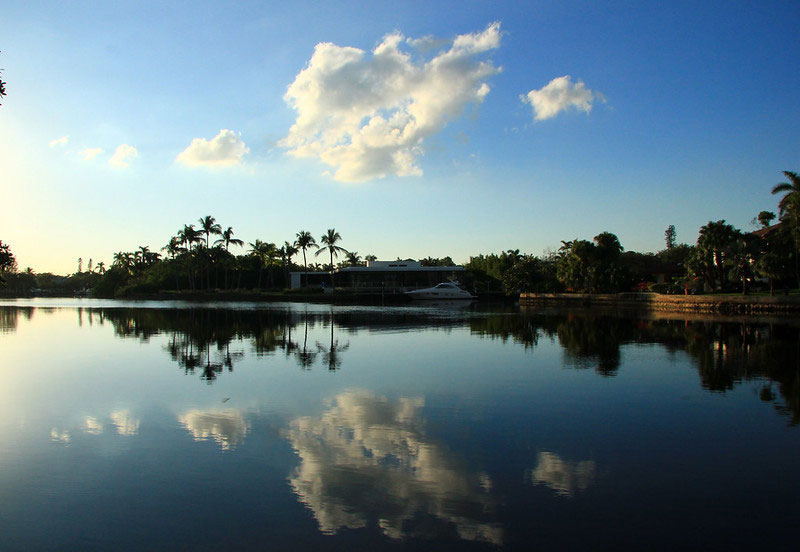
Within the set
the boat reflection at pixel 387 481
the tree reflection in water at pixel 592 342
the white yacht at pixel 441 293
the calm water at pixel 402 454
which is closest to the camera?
the calm water at pixel 402 454

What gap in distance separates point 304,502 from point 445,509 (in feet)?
5.32

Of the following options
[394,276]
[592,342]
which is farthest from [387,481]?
[394,276]

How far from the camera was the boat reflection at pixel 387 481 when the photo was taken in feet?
19.6

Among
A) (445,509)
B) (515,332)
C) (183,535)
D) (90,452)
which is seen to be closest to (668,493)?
(445,509)

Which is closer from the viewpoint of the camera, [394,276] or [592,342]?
[592,342]

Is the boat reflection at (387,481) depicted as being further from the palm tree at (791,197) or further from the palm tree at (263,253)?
the palm tree at (263,253)

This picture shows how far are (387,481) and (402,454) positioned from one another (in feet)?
3.58

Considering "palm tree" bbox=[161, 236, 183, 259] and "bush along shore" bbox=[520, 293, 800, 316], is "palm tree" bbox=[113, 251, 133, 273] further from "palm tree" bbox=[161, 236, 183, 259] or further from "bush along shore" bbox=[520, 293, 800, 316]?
"bush along shore" bbox=[520, 293, 800, 316]

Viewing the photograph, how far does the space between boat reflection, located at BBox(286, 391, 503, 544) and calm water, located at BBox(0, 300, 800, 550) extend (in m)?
0.03

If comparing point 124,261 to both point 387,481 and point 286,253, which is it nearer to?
point 286,253

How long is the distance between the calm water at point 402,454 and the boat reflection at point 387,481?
0.11ft

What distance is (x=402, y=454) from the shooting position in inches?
323

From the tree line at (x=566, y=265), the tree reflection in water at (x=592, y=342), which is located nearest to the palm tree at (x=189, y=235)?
the tree line at (x=566, y=265)

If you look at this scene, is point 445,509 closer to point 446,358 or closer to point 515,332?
point 446,358
